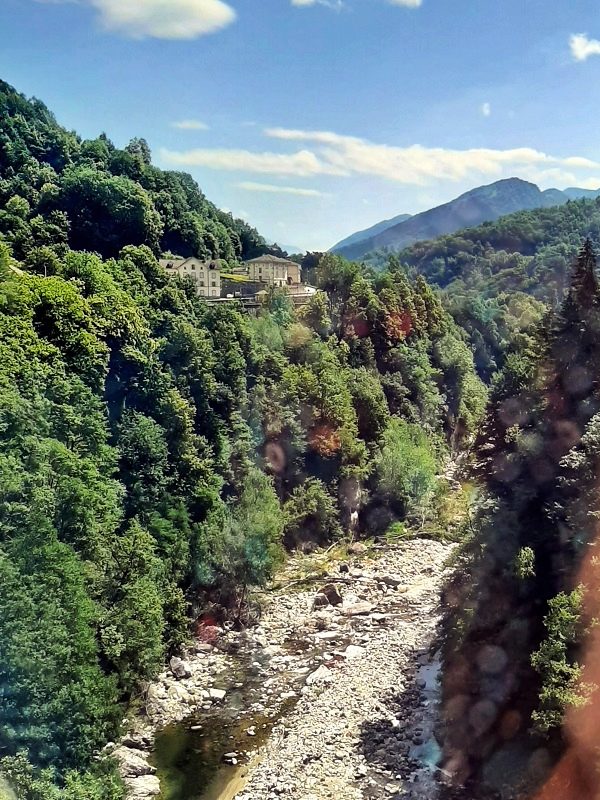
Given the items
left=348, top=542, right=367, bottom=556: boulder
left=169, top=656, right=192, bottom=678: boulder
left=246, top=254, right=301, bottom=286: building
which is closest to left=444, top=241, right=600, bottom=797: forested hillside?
left=169, top=656, right=192, bottom=678: boulder

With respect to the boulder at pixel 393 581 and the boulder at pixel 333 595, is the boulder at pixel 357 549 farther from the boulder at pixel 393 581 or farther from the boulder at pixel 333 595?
the boulder at pixel 333 595

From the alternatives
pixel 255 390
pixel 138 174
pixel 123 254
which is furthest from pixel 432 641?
pixel 138 174

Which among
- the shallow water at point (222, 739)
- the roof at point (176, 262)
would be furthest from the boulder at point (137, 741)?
the roof at point (176, 262)

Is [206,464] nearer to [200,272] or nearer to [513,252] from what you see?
[200,272]

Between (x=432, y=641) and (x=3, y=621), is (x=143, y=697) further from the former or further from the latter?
(x=432, y=641)

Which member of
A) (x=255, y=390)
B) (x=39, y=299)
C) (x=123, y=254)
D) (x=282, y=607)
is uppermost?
(x=123, y=254)

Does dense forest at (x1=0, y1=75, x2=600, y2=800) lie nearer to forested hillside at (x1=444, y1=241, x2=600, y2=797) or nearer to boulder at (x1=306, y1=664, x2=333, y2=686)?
forested hillside at (x1=444, y1=241, x2=600, y2=797)

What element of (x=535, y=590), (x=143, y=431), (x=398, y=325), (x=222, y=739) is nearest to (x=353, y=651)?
(x=222, y=739)
